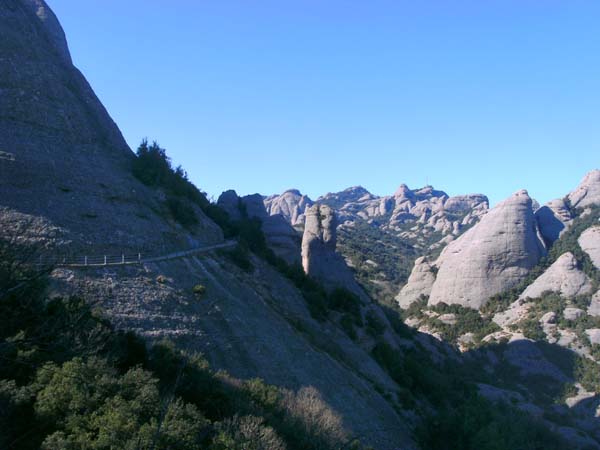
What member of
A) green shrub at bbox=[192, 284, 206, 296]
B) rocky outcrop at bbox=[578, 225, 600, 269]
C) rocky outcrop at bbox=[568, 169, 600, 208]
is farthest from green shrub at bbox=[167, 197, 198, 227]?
rocky outcrop at bbox=[568, 169, 600, 208]

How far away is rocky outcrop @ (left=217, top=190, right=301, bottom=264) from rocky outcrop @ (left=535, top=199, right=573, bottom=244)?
3760 cm

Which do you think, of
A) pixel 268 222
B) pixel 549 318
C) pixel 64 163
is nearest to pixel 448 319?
pixel 549 318

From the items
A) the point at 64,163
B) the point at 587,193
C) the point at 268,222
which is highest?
the point at 587,193

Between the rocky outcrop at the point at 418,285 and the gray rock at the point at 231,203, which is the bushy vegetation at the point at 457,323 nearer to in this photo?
the rocky outcrop at the point at 418,285

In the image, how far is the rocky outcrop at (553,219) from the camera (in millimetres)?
65875

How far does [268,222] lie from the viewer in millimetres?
45750

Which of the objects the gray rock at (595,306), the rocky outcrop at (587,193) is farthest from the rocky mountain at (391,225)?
the rocky outcrop at (587,193)

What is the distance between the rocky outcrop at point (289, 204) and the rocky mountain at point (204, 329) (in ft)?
323

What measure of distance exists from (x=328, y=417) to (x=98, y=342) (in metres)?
8.40

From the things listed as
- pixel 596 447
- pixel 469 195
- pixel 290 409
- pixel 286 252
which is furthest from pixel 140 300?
pixel 469 195

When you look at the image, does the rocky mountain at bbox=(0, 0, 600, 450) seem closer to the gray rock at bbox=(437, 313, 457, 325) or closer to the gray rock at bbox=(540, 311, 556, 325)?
the gray rock at bbox=(437, 313, 457, 325)

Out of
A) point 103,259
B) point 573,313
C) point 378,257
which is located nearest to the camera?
point 103,259

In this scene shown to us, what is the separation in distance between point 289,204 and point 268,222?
114166 millimetres

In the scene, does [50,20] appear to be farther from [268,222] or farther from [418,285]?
[418,285]
